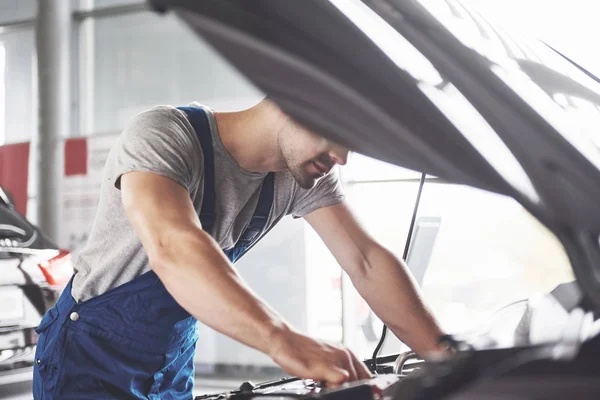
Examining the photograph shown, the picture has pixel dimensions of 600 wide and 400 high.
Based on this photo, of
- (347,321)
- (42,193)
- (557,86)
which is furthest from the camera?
(42,193)

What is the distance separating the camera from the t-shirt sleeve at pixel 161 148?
42.0 inches

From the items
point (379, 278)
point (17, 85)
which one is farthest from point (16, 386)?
point (17, 85)

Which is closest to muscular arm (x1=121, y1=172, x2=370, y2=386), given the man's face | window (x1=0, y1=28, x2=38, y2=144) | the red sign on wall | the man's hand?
the man's hand

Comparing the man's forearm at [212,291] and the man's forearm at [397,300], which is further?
the man's forearm at [397,300]

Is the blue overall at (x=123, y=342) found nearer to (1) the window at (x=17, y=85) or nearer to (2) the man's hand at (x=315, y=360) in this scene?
(2) the man's hand at (x=315, y=360)

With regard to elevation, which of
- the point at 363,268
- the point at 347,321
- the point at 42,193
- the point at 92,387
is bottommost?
the point at 347,321

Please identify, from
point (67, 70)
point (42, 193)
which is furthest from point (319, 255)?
point (67, 70)

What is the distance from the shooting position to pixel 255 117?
132cm

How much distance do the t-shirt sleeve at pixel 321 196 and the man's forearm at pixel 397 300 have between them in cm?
15

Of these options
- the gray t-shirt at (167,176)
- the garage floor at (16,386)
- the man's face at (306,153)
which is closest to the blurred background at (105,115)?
the garage floor at (16,386)

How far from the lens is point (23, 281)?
247cm

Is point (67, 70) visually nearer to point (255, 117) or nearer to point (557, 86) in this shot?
point (255, 117)

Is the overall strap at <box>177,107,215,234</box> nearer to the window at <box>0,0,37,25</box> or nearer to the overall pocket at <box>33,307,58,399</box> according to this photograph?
the overall pocket at <box>33,307,58,399</box>

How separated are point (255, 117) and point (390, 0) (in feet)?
1.56
